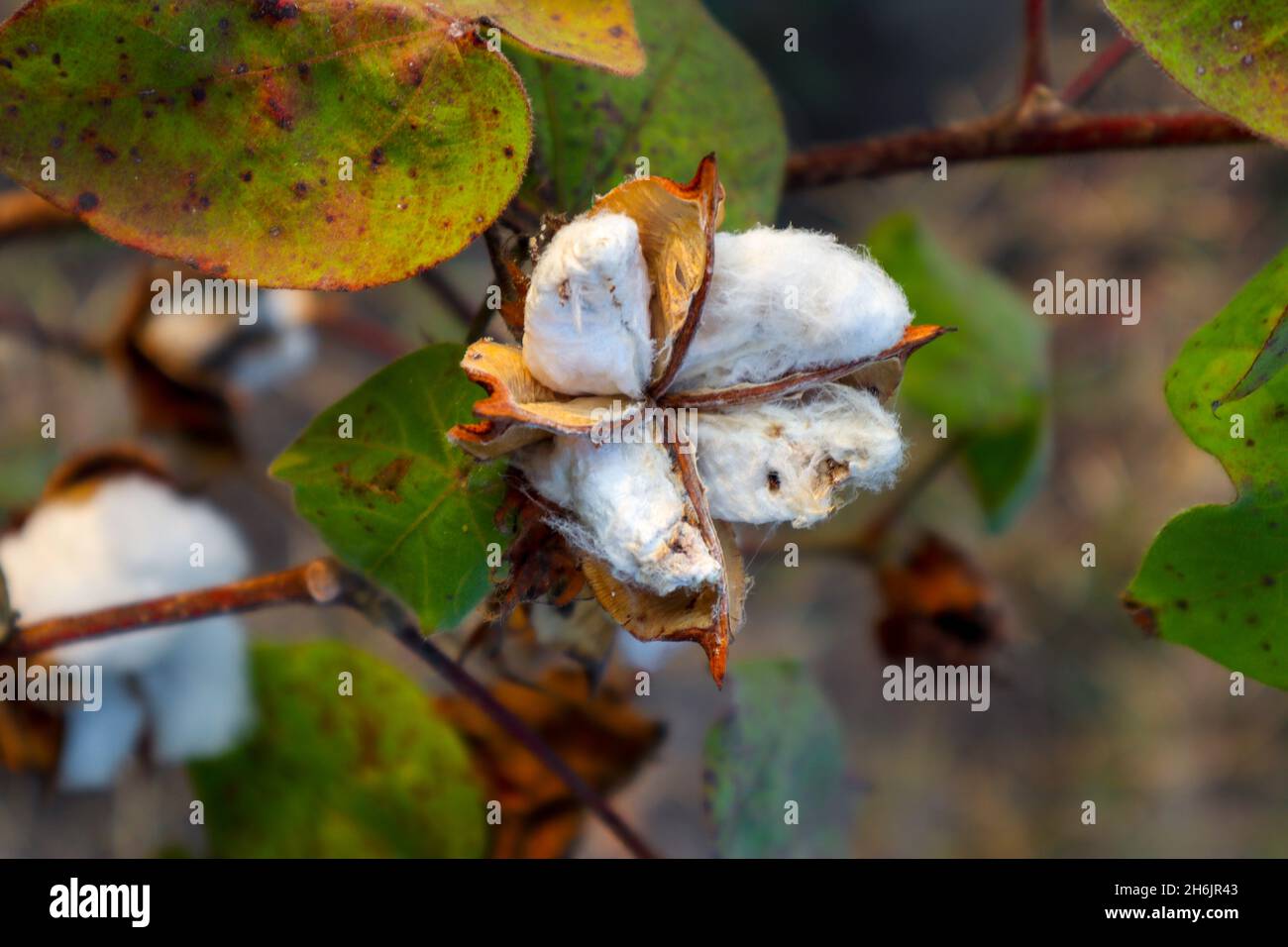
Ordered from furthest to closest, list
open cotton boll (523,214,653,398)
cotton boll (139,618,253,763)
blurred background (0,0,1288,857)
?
blurred background (0,0,1288,857), cotton boll (139,618,253,763), open cotton boll (523,214,653,398)

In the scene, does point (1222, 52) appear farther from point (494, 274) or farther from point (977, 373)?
point (977, 373)

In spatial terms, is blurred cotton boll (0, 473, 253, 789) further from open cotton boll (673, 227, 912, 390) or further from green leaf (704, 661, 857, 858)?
open cotton boll (673, 227, 912, 390)

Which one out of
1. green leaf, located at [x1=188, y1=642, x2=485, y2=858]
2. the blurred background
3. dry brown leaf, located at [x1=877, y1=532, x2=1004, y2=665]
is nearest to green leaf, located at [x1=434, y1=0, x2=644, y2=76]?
green leaf, located at [x1=188, y1=642, x2=485, y2=858]

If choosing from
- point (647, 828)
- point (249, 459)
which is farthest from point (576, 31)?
point (647, 828)

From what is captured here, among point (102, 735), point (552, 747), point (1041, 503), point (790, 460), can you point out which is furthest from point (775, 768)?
point (1041, 503)

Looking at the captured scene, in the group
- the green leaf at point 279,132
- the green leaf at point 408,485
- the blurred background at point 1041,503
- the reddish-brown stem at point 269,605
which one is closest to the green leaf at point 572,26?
the green leaf at point 279,132
